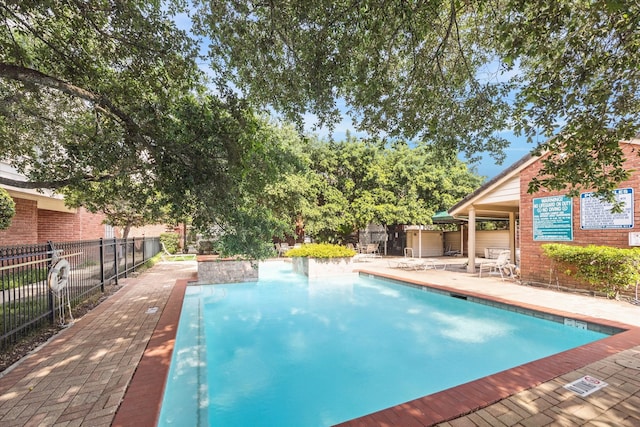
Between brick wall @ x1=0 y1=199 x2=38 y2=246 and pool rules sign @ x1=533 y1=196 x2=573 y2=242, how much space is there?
56.2 feet

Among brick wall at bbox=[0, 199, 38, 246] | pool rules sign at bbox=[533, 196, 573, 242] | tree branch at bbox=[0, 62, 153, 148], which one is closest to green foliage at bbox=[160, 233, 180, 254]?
brick wall at bbox=[0, 199, 38, 246]

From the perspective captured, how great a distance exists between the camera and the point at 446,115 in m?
4.79

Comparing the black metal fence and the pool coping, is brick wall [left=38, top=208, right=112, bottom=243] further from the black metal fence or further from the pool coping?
the pool coping

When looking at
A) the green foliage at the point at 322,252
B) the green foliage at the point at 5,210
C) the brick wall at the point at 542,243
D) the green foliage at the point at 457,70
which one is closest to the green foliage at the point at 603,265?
the brick wall at the point at 542,243

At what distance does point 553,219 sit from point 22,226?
1777 centimetres

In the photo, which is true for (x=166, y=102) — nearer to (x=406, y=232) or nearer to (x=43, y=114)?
(x=43, y=114)

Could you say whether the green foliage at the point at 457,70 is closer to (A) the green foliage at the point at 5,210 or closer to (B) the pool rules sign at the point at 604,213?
(B) the pool rules sign at the point at 604,213

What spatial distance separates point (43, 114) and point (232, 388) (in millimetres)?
6433

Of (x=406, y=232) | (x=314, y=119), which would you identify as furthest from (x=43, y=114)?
(x=406, y=232)

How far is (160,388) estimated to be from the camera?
3125 millimetres

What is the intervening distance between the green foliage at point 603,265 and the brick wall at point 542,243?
0.40 metres

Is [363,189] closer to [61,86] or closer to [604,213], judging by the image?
[604,213]

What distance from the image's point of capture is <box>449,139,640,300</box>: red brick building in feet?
24.3

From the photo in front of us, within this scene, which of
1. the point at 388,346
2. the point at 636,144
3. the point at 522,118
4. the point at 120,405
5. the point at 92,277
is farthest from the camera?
the point at 92,277
